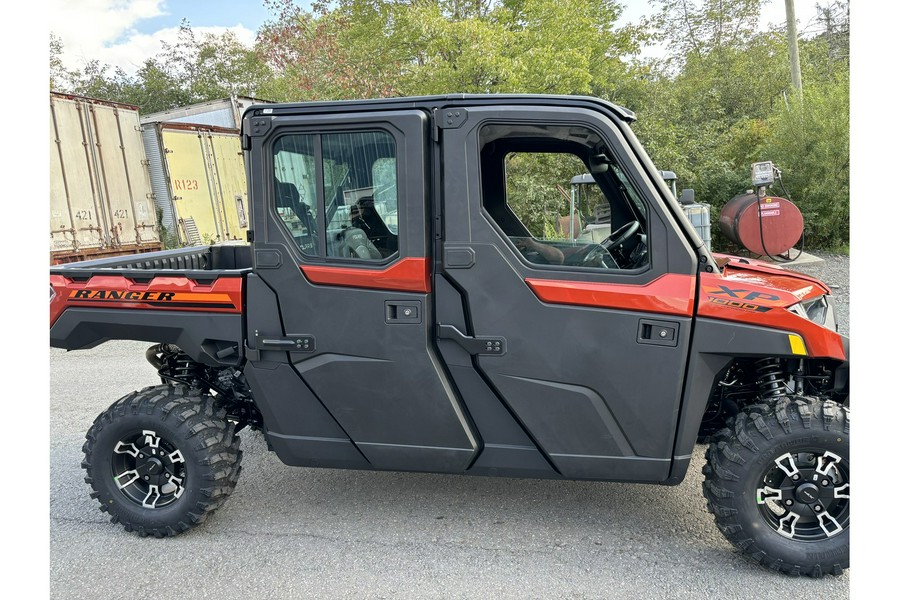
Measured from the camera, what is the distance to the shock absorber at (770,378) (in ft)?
11.0

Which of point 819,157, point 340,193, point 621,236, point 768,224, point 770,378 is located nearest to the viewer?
point 340,193

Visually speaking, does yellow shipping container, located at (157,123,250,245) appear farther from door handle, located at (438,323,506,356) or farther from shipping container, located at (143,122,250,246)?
door handle, located at (438,323,506,356)

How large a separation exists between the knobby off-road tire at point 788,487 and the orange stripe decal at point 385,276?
1648mm

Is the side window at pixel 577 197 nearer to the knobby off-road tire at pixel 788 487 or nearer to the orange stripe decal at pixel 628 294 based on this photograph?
the orange stripe decal at pixel 628 294

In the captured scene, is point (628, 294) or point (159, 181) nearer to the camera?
point (628, 294)

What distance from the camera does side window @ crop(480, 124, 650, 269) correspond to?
3164 mm

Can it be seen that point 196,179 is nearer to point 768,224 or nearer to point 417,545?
point 768,224

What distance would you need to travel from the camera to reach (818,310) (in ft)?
10.7

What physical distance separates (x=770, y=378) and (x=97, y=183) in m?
12.1

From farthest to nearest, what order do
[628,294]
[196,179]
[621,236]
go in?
[196,179], [621,236], [628,294]

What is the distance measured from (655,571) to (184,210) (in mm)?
12605

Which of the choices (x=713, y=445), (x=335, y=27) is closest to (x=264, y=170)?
(x=713, y=445)

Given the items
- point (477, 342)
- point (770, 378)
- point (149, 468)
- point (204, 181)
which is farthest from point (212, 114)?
point (770, 378)

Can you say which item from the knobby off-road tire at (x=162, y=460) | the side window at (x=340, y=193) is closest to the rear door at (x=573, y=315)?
the side window at (x=340, y=193)
